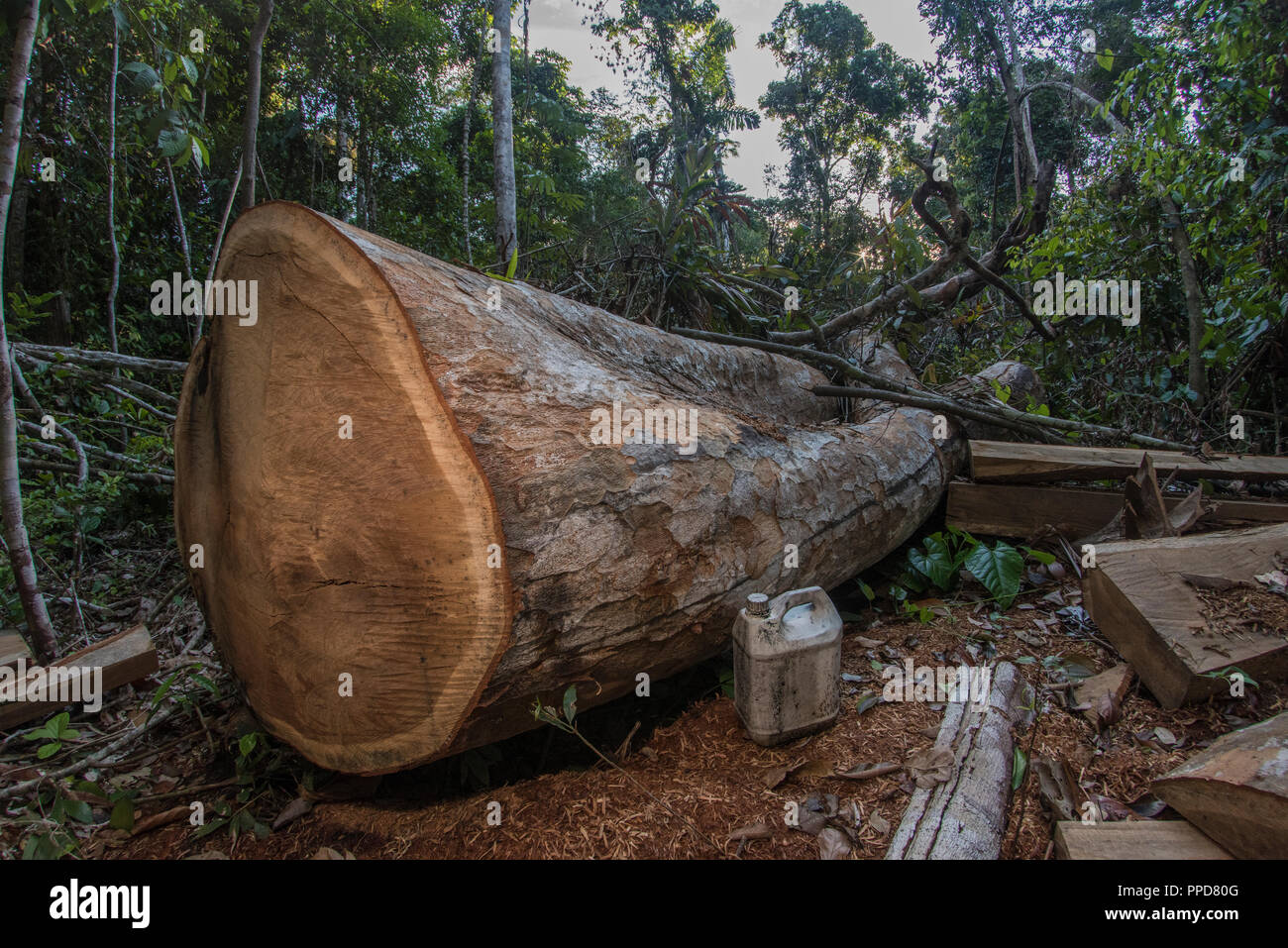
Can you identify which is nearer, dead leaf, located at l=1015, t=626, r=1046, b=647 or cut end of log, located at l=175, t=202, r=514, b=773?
cut end of log, located at l=175, t=202, r=514, b=773

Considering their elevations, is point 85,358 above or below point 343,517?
above

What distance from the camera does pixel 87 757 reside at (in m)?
1.72

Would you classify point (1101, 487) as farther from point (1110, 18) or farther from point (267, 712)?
point (1110, 18)

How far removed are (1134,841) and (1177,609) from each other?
3.06 ft

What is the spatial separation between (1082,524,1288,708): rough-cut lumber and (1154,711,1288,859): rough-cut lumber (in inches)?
15.8

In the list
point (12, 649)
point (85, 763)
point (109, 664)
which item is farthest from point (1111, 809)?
point (12, 649)

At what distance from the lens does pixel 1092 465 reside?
8.84 ft

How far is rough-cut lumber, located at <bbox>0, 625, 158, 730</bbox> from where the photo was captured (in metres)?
1.81

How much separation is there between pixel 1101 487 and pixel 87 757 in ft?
13.0

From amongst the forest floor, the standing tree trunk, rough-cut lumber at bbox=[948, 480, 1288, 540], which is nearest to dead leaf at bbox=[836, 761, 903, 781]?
the forest floor

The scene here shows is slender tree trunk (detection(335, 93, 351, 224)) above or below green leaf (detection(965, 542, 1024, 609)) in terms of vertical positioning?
above

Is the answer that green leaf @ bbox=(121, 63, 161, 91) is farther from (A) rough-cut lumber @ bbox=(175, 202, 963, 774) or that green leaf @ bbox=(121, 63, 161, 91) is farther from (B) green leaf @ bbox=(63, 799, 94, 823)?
(B) green leaf @ bbox=(63, 799, 94, 823)

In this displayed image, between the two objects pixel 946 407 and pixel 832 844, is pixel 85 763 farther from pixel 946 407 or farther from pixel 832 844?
pixel 946 407
